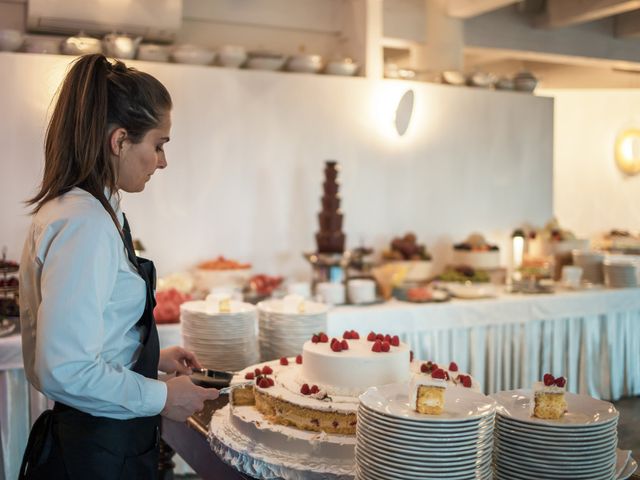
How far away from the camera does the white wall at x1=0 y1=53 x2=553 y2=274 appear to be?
14.8ft

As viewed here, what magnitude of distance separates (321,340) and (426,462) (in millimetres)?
868

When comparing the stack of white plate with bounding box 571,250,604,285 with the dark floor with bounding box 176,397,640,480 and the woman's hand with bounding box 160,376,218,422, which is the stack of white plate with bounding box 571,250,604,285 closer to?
the dark floor with bounding box 176,397,640,480

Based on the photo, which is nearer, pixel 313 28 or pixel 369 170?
pixel 369 170

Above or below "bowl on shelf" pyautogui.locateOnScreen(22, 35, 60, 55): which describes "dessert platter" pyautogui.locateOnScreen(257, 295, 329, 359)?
below

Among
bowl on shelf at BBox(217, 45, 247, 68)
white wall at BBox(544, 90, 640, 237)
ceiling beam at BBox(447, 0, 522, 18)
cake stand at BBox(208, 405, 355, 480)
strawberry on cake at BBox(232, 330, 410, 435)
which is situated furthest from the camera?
white wall at BBox(544, 90, 640, 237)

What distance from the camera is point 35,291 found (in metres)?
1.48

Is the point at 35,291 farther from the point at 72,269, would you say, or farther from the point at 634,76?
the point at 634,76

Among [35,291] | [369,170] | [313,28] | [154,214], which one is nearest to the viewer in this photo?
[35,291]

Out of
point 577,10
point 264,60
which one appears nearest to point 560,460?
point 264,60

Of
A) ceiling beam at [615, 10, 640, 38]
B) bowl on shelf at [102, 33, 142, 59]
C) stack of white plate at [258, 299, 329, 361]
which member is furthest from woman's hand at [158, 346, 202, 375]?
ceiling beam at [615, 10, 640, 38]

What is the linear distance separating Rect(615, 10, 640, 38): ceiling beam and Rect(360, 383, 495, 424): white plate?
7.16m

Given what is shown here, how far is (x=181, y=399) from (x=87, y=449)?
22 centimetres

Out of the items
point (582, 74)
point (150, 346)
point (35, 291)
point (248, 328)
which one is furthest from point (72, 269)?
point (582, 74)

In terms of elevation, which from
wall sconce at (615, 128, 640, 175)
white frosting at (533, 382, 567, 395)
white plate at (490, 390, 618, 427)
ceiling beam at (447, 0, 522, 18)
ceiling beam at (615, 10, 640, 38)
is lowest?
white plate at (490, 390, 618, 427)
